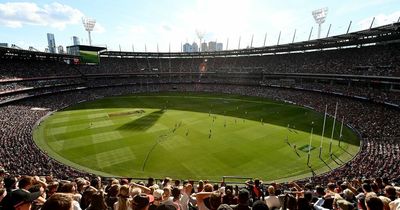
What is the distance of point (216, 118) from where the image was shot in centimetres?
4981

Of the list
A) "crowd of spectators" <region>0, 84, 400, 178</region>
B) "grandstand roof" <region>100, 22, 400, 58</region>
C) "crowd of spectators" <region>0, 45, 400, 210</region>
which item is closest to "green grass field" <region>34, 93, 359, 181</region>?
"crowd of spectators" <region>0, 84, 400, 178</region>

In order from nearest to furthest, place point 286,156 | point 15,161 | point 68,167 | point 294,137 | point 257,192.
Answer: point 257,192, point 15,161, point 68,167, point 286,156, point 294,137

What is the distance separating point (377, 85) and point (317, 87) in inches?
546

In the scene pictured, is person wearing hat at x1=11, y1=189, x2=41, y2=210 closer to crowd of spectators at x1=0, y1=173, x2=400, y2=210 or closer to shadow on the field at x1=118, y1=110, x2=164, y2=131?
crowd of spectators at x1=0, y1=173, x2=400, y2=210

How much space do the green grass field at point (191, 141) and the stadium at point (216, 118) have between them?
0.65 ft

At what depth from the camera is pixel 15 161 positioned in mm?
26328

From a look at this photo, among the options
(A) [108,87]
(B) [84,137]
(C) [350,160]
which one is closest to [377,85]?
(C) [350,160]

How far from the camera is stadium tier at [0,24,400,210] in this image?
27656 mm

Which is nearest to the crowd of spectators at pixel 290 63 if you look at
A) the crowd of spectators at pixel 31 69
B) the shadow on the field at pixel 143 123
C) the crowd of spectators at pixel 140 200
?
the crowd of spectators at pixel 31 69

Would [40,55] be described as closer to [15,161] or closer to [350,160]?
[15,161]

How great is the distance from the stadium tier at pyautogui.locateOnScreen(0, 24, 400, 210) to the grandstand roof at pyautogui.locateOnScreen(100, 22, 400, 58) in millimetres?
240

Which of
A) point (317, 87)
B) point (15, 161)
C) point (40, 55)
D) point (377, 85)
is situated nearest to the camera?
point (15, 161)

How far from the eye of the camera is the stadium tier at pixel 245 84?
27.7 metres

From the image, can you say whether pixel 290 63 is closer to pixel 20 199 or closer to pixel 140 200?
→ pixel 140 200
